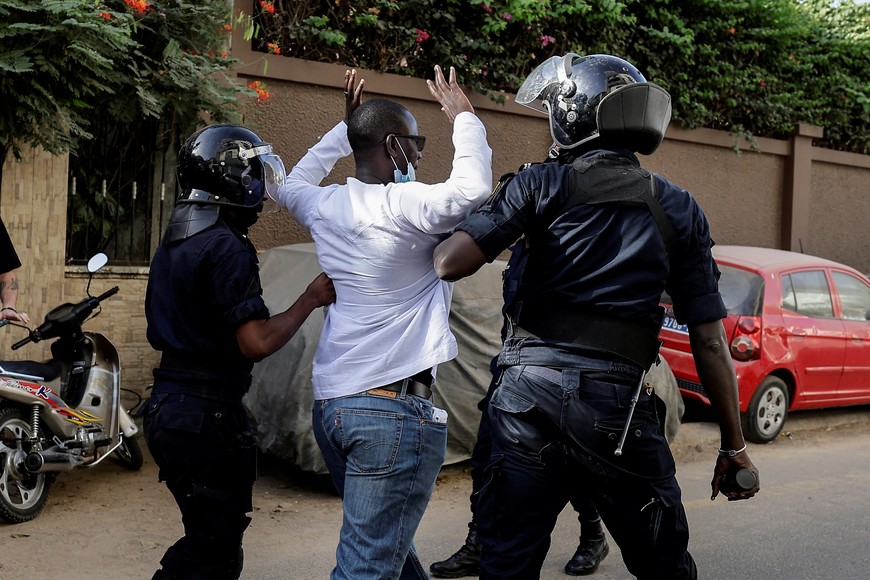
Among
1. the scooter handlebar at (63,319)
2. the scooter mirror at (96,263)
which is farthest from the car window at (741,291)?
the scooter mirror at (96,263)

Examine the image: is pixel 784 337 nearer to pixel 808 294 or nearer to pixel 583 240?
pixel 808 294

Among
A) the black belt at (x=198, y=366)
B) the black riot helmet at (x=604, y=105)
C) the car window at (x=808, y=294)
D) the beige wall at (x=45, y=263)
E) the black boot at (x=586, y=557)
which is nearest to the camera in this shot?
the black riot helmet at (x=604, y=105)

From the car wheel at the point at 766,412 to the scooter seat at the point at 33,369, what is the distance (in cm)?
522

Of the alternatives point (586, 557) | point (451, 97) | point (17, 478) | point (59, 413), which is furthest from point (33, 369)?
point (451, 97)

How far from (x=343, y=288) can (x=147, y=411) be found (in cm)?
77

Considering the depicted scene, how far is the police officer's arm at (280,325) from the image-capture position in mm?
2922

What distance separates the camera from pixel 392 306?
112 inches

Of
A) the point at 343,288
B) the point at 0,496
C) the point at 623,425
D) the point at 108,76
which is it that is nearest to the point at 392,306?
the point at 343,288

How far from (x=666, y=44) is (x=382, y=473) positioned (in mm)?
9107

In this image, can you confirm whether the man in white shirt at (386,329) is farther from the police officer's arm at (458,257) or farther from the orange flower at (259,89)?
the orange flower at (259,89)

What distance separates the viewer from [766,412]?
7.98m

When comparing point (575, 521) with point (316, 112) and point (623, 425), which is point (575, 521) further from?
point (316, 112)

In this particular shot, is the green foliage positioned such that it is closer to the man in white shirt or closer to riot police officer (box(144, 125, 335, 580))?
riot police officer (box(144, 125, 335, 580))

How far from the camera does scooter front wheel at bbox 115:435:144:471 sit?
5945 millimetres
